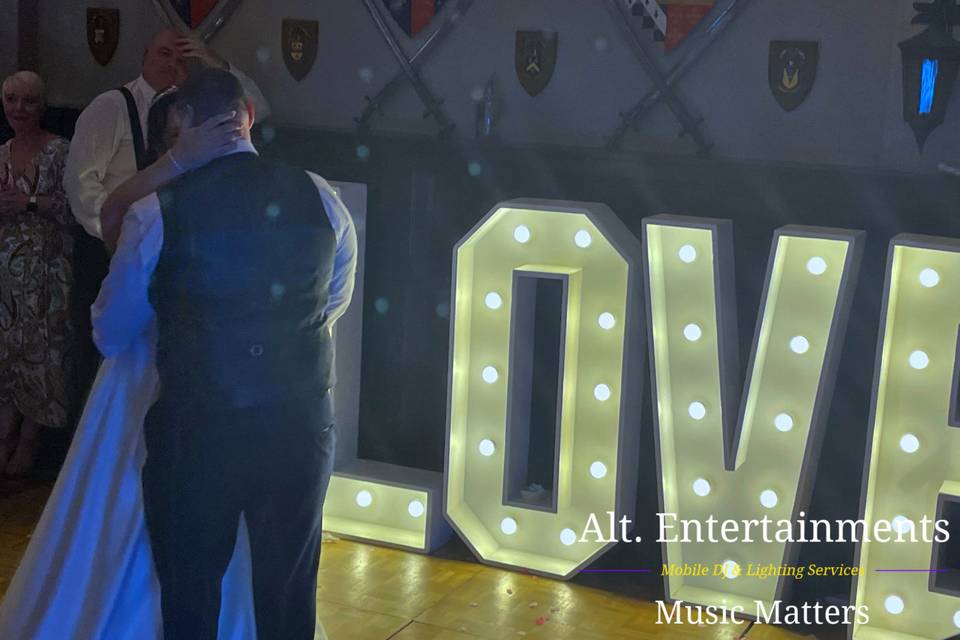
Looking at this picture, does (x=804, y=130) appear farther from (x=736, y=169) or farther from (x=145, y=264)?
(x=145, y=264)

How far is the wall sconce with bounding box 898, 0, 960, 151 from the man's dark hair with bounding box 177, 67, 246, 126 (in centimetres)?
219

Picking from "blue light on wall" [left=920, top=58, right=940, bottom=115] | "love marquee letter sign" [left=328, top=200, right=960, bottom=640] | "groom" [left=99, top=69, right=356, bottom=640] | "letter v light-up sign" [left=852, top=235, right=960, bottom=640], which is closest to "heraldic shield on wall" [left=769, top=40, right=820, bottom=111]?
"blue light on wall" [left=920, top=58, right=940, bottom=115]

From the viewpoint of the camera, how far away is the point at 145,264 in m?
2.58

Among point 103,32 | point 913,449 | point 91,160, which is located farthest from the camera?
point 103,32

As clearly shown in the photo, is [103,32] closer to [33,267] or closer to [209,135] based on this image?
[33,267]

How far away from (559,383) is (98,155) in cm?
168

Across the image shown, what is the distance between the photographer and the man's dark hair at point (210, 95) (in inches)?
104

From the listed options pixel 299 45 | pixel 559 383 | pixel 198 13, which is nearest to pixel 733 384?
pixel 559 383

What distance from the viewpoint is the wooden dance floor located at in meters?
3.56

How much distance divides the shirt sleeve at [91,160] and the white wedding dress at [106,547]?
1.36 m

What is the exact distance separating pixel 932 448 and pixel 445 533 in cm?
163

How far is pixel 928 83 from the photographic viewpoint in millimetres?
3855

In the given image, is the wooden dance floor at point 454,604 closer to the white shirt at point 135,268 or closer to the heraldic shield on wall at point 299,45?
the white shirt at point 135,268

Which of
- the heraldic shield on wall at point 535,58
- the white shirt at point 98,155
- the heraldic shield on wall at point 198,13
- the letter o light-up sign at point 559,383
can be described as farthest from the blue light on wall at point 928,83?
the heraldic shield on wall at point 198,13
